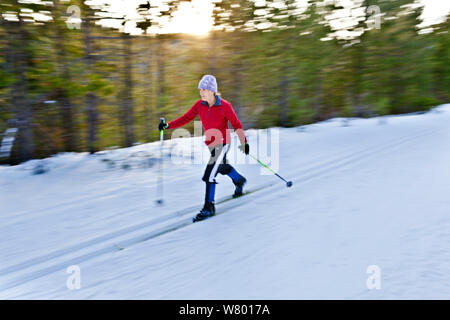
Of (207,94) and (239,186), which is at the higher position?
(207,94)

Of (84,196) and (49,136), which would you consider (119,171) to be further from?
(49,136)

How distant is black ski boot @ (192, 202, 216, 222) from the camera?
4.91 m

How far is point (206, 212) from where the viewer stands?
497 cm

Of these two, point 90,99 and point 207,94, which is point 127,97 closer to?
point 90,99

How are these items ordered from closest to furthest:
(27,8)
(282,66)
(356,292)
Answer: (356,292) → (27,8) → (282,66)

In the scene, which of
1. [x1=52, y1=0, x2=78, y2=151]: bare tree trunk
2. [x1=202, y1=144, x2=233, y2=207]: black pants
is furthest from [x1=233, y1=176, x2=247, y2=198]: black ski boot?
[x1=52, y1=0, x2=78, y2=151]: bare tree trunk

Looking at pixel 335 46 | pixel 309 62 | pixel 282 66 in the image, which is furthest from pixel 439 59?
pixel 282 66

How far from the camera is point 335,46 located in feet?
42.5

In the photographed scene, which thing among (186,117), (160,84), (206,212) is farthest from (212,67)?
(206,212)

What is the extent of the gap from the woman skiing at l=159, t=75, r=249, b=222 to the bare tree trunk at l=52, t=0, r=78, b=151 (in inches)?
168

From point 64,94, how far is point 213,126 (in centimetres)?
509

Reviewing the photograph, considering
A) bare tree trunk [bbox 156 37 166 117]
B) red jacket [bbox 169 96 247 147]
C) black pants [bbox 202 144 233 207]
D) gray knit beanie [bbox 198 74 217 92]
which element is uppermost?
bare tree trunk [bbox 156 37 166 117]

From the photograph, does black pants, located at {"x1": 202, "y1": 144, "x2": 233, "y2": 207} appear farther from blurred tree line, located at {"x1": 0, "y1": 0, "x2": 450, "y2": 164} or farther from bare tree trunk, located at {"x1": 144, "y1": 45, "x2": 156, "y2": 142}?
bare tree trunk, located at {"x1": 144, "y1": 45, "x2": 156, "y2": 142}

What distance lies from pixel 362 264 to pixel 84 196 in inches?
180
